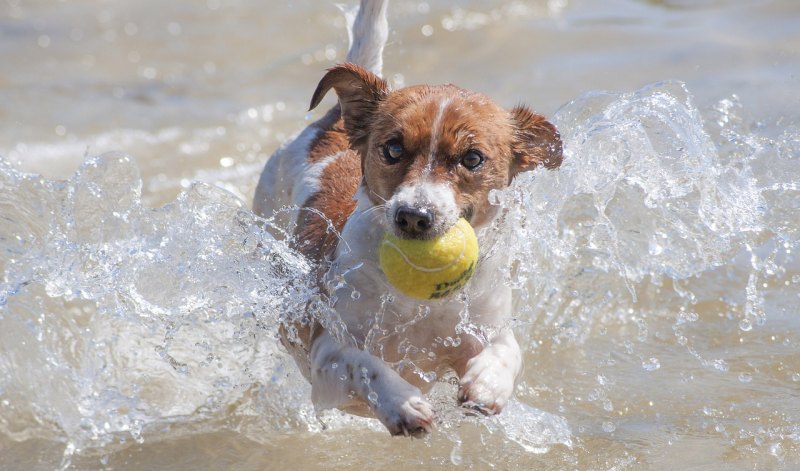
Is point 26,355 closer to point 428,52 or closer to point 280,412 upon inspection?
point 280,412

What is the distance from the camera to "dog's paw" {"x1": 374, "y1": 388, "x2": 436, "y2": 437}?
3.56m

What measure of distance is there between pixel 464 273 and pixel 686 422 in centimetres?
144

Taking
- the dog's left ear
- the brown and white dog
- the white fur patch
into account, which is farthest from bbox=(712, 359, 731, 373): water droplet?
the white fur patch

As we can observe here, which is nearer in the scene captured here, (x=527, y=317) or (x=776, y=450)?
(x=776, y=450)

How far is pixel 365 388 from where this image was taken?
12.5ft

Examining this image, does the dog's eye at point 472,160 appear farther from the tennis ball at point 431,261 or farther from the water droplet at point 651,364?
the water droplet at point 651,364

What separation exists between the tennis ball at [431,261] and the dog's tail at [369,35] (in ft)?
5.77

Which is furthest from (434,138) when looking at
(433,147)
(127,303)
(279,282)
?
(127,303)

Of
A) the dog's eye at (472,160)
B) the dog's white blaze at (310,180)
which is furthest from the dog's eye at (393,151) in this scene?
the dog's white blaze at (310,180)

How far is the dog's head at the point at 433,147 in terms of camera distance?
148 inches

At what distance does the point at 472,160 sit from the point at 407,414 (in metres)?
1.03

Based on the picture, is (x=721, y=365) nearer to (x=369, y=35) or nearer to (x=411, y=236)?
(x=411, y=236)

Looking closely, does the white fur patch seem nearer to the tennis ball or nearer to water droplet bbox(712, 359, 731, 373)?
the tennis ball

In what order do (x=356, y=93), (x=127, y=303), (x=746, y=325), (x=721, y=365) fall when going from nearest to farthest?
(x=356, y=93) < (x=127, y=303) < (x=721, y=365) < (x=746, y=325)
